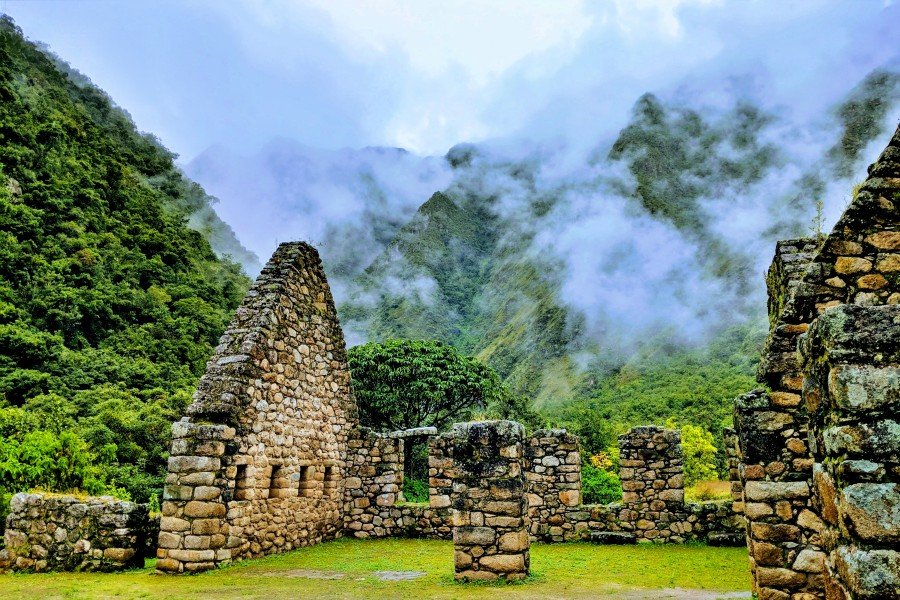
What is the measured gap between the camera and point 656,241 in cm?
7175

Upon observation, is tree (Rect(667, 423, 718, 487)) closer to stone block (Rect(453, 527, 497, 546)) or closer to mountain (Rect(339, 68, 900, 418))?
mountain (Rect(339, 68, 900, 418))

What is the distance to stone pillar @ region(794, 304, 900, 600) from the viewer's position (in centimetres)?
285

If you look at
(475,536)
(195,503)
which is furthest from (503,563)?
(195,503)

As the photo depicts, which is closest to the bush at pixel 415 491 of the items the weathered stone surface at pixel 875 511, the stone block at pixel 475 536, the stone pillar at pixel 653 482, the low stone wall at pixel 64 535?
the stone pillar at pixel 653 482

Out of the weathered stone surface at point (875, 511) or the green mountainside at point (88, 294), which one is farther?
the green mountainside at point (88, 294)

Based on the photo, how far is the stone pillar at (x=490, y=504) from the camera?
8.73m

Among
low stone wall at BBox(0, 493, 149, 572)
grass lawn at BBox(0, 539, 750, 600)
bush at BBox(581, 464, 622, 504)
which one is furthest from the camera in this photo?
bush at BBox(581, 464, 622, 504)

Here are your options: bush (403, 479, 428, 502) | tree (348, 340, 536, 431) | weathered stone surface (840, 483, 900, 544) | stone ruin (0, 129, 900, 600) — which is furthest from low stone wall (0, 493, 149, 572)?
tree (348, 340, 536, 431)

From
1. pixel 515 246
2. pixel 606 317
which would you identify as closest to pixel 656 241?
pixel 606 317

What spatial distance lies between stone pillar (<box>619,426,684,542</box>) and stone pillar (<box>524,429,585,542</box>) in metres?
1.22

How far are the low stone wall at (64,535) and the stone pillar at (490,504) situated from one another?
5.79 m

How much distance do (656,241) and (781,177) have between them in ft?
50.4

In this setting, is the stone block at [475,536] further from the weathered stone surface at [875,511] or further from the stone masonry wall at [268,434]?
the weathered stone surface at [875,511]

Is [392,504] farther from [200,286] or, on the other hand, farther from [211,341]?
[200,286]
